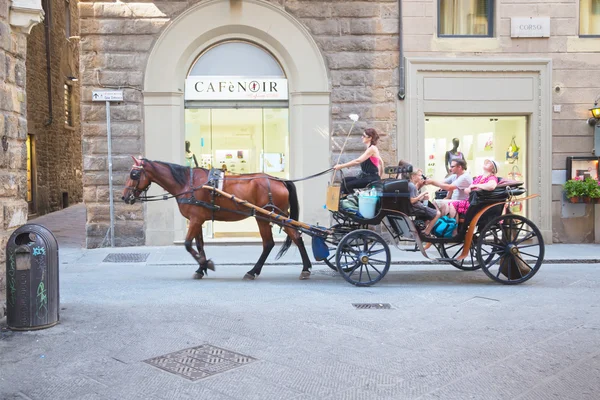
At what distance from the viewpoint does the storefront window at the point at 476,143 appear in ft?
46.2

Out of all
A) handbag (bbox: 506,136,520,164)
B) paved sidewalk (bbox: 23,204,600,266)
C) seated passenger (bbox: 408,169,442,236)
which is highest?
handbag (bbox: 506,136,520,164)

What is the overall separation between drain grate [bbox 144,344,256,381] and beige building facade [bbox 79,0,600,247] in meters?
8.11

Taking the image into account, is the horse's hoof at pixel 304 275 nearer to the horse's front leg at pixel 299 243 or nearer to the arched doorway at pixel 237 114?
the horse's front leg at pixel 299 243

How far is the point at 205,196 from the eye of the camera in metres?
9.36

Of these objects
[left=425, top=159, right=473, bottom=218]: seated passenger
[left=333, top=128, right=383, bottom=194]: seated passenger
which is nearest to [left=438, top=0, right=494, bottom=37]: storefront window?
[left=425, top=159, right=473, bottom=218]: seated passenger

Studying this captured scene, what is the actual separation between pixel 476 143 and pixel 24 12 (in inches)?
405

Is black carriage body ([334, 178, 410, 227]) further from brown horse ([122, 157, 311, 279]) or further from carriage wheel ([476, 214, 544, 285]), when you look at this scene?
brown horse ([122, 157, 311, 279])

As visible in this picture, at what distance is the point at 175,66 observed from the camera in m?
13.4

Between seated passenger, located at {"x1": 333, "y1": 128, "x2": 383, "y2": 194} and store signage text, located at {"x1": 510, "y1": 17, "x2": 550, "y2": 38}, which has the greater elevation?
store signage text, located at {"x1": 510, "y1": 17, "x2": 550, "y2": 38}

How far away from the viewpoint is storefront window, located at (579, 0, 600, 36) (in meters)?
14.1

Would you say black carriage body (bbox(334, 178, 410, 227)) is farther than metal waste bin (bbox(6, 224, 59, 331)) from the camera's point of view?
Yes

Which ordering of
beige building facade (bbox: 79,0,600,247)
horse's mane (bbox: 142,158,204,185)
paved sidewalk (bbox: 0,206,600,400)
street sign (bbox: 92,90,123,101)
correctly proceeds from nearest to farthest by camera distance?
paved sidewalk (bbox: 0,206,600,400)
horse's mane (bbox: 142,158,204,185)
street sign (bbox: 92,90,123,101)
beige building facade (bbox: 79,0,600,247)

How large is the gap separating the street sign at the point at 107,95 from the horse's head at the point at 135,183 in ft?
14.0

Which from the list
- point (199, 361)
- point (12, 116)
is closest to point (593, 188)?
point (199, 361)
